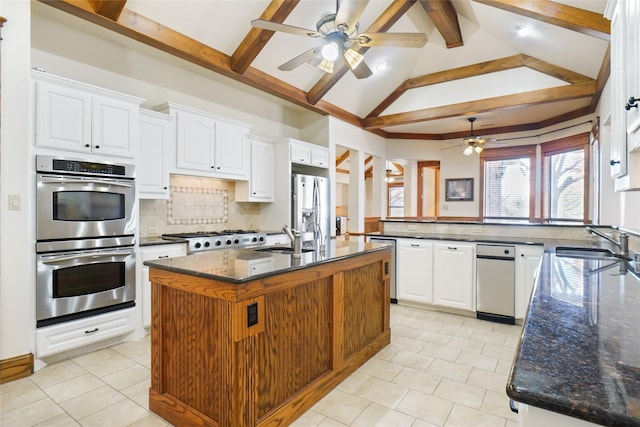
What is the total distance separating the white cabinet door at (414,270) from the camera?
13.9 feet

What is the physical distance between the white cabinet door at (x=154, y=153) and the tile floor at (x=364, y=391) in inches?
60.2

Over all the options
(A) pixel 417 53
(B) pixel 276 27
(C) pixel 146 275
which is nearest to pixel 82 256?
(C) pixel 146 275

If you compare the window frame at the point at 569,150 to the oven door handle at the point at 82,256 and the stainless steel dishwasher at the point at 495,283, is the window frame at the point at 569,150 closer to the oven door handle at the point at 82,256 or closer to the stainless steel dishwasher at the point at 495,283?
the stainless steel dishwasher at the point at 495,283

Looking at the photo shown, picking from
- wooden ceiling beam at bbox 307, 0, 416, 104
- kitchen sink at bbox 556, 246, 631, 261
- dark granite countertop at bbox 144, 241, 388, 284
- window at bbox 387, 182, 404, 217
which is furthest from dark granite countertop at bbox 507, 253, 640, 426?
window at bbox 387, 182, 404, 217

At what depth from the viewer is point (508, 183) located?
729 centimetres

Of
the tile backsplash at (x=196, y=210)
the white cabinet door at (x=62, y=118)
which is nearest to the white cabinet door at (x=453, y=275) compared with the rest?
the tile backsplash at (x=196, y=210)

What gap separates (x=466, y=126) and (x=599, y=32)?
161 inches

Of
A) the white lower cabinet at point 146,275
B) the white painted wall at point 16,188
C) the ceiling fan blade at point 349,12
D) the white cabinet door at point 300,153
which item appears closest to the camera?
the white painted wall at point 16,188

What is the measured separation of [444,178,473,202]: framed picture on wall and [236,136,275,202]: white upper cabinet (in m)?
4.66

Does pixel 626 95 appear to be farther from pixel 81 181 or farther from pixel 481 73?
pixel 481 73

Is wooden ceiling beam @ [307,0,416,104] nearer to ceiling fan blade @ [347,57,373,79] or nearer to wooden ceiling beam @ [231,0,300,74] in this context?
ceiling fan blade @ [347,57,373,79]

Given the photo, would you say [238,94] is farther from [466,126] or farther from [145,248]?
[466,126]

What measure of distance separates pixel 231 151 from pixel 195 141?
0.53 m

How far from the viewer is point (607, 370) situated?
0.68 m
